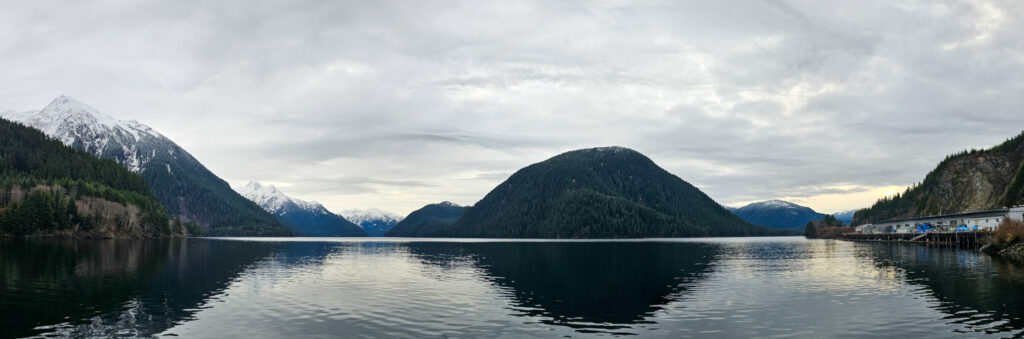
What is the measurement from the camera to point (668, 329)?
133 feet

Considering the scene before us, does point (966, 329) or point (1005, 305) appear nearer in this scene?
point (966, 329)

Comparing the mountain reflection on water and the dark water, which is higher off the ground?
the dark water

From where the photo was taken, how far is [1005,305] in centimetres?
4844

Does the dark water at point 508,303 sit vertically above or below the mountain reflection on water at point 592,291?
above

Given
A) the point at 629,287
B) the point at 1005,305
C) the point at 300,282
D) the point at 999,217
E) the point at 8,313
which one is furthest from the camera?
the point at 999,217

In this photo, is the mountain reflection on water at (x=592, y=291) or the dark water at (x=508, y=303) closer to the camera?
the dark water at (x=508, y=303)

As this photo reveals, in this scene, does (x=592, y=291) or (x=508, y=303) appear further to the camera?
(x=592, y=291)

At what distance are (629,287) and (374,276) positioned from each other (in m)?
35.9

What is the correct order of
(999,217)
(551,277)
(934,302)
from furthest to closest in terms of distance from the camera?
(999,217), (551,277), (934,302)

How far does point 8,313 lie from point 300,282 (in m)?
31.0

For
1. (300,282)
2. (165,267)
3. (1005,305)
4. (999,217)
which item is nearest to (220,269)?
(165,267)

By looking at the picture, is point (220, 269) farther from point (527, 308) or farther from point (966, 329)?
point (966, 329)

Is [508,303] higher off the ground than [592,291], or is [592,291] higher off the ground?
[508,303]

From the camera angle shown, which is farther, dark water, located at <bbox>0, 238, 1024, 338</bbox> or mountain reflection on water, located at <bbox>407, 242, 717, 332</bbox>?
mountain reflection on water, located at <bbox>407, 242, 717, 332</bbox>
